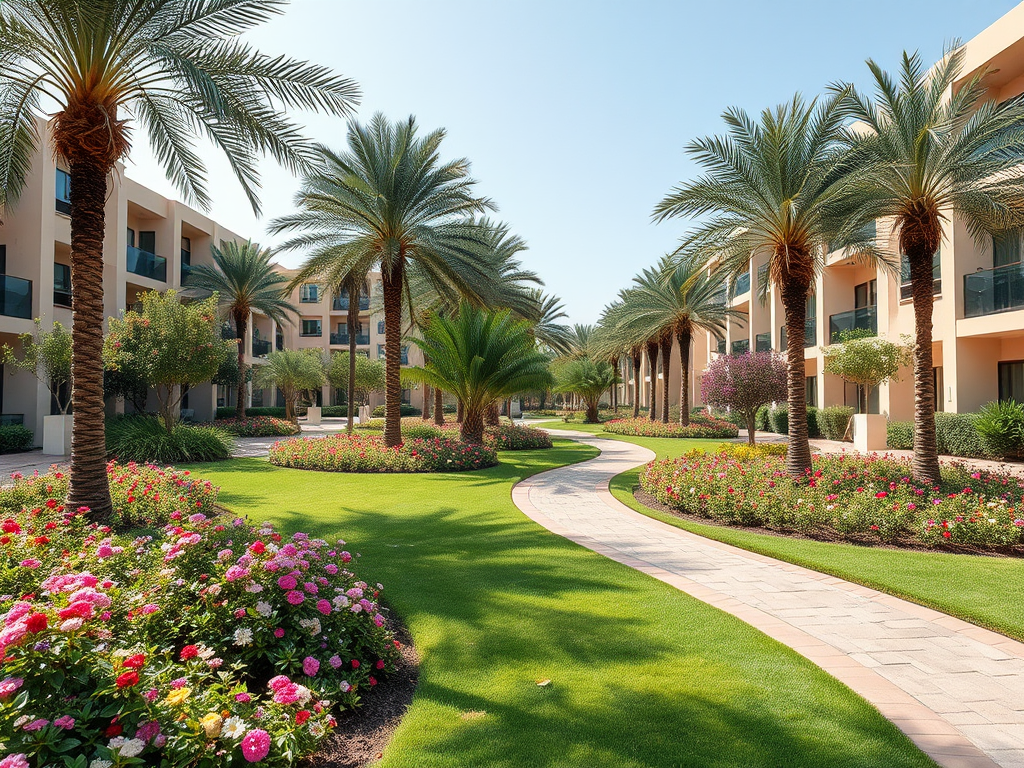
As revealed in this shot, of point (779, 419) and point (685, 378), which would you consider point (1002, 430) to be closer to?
point (779, 419)

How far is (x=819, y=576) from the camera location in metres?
6.53

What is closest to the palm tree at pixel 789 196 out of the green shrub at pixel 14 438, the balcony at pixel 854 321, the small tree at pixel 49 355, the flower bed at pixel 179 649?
the flower bed at pixel 179 649

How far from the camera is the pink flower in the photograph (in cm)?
244

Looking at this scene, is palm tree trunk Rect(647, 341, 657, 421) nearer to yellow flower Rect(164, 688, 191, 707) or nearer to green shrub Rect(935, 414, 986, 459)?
green shrub Rect(935, 414, 986, 459)

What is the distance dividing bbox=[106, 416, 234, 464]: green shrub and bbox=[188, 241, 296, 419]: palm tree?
10.7 meters

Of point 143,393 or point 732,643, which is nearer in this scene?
point 732,643

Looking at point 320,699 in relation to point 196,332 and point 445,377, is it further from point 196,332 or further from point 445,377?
point 196,332

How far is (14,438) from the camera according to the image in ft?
60.4

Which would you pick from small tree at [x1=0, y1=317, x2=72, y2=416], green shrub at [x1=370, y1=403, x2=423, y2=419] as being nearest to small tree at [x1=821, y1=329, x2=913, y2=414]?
small tree at [x1=0, y1=317, x2=72, y2=416]

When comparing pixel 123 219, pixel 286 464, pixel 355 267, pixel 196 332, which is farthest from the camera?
pixel 123 219

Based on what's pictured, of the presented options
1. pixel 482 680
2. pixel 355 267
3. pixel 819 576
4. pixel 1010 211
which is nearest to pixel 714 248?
pixel 1010 211

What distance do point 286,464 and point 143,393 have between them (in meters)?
Result: 11.4

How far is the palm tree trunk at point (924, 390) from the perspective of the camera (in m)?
9.90

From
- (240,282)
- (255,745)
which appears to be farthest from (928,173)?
(240,282)
